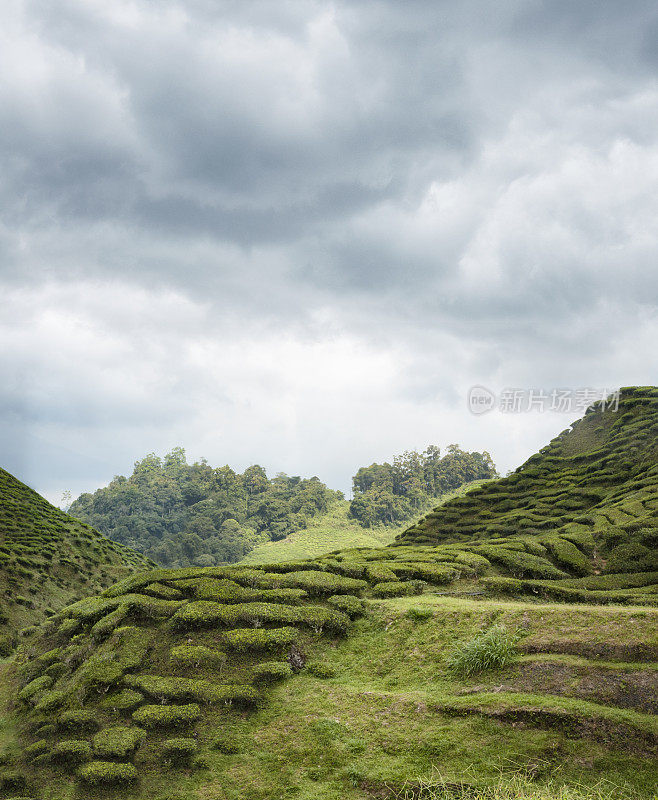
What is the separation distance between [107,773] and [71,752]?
52.9 inches

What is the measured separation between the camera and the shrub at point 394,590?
12952 millimetres

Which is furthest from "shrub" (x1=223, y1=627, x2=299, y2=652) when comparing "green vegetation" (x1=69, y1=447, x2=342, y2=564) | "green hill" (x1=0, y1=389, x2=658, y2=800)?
"green vegetation" (x1=69, y1=447, x2=342, y2=564)

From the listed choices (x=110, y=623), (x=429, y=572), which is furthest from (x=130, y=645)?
(x=429, y=572)

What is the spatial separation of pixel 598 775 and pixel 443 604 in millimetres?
5206

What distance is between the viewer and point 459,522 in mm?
27281

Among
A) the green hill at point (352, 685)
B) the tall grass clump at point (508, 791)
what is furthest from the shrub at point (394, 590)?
the tall grass clump at point (508, 791)

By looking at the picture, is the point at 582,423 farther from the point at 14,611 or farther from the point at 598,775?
the point at 14,611

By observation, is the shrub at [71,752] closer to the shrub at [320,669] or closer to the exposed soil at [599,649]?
the shrub at [320,669]

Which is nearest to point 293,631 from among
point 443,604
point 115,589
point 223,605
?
point 223,605

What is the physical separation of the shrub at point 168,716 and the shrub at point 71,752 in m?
0.90

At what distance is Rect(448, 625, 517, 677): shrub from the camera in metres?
8.47

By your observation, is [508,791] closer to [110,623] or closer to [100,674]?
[100,674]

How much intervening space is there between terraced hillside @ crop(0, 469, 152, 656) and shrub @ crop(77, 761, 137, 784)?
13.8m

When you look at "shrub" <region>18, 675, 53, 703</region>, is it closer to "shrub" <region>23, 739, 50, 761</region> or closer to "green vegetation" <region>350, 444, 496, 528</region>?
"shrub" <region>23, 739, 50, 761</region>
